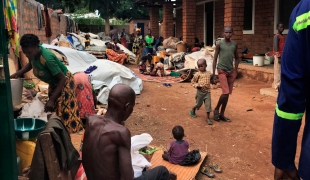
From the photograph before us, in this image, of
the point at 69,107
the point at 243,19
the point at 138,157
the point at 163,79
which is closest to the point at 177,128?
→ the point at 138,157

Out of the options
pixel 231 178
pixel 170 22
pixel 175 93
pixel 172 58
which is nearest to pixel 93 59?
pixel 175 93

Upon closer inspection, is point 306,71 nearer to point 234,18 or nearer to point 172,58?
point 234,18

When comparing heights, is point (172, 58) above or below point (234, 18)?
below

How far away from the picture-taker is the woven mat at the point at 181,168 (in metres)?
3.52

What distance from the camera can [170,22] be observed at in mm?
17922

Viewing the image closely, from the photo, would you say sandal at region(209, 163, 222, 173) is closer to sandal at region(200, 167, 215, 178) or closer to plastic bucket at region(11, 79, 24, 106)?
sandal at region(200, 167, 215, 178)

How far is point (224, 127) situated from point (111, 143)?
3.71 meters

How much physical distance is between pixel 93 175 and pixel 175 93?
6347mm

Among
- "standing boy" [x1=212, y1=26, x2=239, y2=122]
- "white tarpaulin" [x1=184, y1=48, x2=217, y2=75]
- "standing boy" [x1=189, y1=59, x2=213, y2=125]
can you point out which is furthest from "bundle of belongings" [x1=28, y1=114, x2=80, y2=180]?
"white tarpaulin" [x1=184, y1=48, x2=217, y2=75]

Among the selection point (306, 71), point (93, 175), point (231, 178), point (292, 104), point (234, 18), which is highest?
point (234, 18)

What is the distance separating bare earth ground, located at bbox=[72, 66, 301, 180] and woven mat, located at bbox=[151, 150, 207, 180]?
12 centimetres

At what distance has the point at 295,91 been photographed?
1356 mm

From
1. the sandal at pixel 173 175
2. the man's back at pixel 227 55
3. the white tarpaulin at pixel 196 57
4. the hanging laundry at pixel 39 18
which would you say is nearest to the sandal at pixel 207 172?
the sandal at pixel 173 175

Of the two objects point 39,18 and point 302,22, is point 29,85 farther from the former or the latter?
point 302,22
